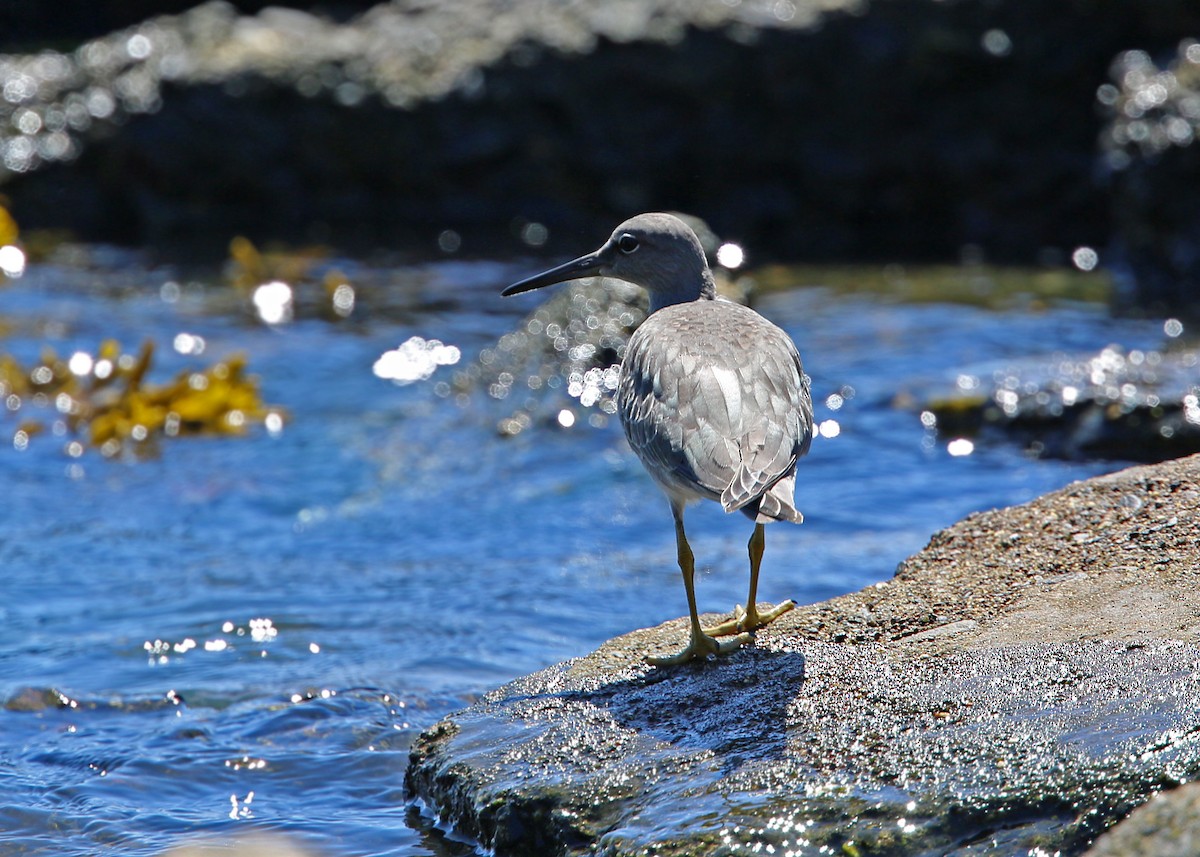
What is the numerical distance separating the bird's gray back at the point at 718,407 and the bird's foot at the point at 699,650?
1.29 feet

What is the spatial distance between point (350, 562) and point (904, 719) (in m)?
3.45

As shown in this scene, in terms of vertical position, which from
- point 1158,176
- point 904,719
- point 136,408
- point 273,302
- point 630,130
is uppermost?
point 630,130

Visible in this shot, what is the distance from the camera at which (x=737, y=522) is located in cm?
641

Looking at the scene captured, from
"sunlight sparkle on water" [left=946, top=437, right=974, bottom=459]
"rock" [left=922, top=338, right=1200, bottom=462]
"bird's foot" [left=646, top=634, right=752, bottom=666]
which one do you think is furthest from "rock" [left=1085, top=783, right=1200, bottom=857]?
"sunlight sparkle on water" [left=946, top=437, right=974, bottom=459]

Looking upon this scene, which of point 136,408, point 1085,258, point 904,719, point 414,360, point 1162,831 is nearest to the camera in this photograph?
point 1162,831

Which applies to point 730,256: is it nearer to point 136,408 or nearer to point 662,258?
point 136,408

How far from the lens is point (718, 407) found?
3764 mm

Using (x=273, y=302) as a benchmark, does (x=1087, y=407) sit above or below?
below

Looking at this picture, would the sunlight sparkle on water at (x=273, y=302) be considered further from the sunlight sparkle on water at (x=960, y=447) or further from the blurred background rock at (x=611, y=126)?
the sunlight sparkle on water at (x=960, y=447)

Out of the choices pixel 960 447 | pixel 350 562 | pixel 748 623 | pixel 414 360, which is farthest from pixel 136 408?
pixel 748 623

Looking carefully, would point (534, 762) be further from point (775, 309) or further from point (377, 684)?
point (775, 309)

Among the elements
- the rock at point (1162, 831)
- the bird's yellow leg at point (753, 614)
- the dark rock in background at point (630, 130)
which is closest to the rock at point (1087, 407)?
the bird's yellow leg at point (753, 614)

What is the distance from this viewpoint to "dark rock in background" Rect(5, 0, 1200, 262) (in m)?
11.2

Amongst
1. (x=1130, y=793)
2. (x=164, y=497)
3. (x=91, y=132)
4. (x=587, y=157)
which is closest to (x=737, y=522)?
(x=164, y=497)
